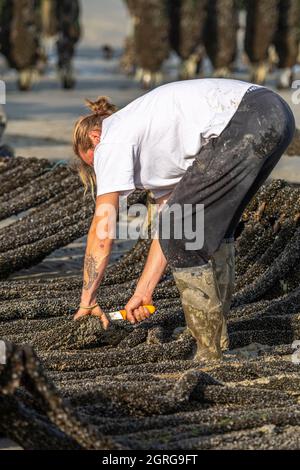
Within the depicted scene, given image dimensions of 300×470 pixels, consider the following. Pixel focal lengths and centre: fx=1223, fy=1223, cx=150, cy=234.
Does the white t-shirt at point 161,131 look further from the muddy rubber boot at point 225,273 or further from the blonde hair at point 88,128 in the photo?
the muddy rubber boot at point 225,273

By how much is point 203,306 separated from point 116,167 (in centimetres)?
78

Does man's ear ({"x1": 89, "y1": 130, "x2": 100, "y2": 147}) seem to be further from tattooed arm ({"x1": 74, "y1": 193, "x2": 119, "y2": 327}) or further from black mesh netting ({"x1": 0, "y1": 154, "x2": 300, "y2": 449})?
black mesh netting ({"x1": 0, "y1": 154, "x2": 300, "y2": 449})

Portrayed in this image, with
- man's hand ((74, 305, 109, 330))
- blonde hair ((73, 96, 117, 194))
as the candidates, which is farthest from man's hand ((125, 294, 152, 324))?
blonde hair ((73, 96, 117, 194))

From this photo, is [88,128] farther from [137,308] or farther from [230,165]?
[137,308]

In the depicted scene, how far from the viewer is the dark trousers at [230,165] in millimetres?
5137

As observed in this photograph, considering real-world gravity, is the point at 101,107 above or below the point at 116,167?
above

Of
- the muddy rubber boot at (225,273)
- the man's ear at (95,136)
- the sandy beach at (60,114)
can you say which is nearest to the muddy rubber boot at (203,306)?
the muddy rubber boot at (225,273)

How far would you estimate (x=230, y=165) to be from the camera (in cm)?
515

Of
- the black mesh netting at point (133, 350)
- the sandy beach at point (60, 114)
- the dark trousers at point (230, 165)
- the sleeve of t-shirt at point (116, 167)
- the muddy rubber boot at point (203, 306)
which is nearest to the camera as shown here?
the black mesh netting at point (133, 350)

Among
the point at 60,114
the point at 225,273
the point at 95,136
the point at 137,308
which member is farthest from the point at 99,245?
the point at 60,114

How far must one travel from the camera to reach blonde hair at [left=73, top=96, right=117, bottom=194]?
17.1ft

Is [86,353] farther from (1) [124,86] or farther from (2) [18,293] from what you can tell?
(1) [124,86]

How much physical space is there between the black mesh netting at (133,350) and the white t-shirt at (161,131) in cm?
76

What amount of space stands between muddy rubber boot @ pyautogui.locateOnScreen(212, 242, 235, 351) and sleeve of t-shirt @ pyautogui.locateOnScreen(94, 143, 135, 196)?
813 mm
